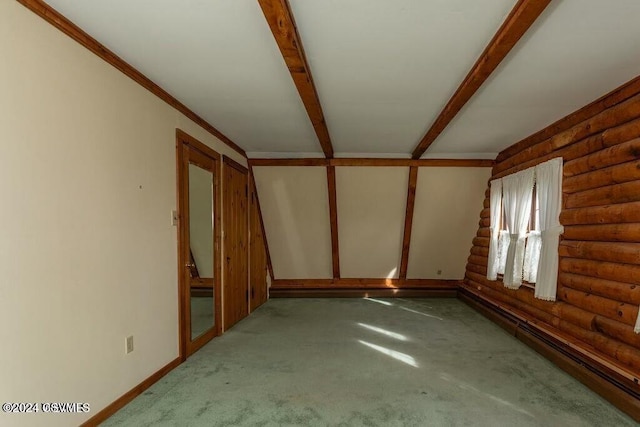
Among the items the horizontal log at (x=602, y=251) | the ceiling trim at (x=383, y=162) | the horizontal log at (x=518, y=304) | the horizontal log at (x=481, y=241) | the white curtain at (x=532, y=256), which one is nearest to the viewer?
the horizontal log at (x=602, y=251)

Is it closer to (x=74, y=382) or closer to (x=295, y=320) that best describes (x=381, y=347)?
(x=295, y=320)

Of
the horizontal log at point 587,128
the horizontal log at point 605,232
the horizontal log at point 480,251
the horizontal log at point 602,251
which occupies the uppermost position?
the horizontal log at point 587,128

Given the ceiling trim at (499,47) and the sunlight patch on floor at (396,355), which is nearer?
the ceiling trim at (499,47)

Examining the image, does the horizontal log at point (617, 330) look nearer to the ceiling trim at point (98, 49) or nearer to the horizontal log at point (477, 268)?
the horizontal log at point (477, 268)

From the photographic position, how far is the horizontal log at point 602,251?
275cm

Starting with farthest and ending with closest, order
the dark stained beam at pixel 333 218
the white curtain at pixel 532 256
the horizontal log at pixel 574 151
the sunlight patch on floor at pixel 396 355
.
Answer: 1. the dark stained beam at pixel 333 218
2. the white curtain at pixel 532 256
3. the sunlight patch on floor at pixel 396 355
4. the horizontal log at pixel 574 151

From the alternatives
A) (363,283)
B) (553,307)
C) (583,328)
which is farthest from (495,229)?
(363,283)

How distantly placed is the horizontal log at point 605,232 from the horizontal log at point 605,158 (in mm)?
538

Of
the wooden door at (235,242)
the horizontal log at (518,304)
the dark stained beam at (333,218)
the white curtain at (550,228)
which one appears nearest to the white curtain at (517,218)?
the horizontal log at (518,304)

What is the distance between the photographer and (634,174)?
2.77 metres

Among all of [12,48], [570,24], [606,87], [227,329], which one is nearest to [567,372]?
[606,87]

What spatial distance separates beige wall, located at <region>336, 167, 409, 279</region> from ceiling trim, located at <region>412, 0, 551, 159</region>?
2288 millimetres

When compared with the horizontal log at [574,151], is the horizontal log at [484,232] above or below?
below

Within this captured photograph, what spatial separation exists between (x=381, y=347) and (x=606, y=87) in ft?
10.3
